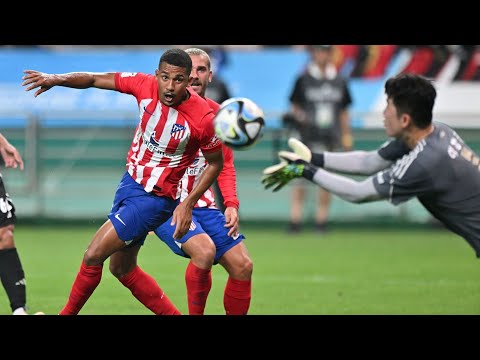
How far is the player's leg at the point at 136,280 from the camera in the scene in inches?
294

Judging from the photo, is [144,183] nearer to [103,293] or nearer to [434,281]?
[103,293]

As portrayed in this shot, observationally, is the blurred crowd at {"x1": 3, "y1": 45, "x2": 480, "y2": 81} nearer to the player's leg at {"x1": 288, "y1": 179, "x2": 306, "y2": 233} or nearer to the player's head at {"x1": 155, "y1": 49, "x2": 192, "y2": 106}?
the player's leg at {"x1": 288, "y1": 179, "x2": 306, "y2": 233}

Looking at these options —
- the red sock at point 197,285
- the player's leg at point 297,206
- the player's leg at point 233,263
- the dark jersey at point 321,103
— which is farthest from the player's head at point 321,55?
the red sock at point 197,285

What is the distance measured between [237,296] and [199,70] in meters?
1.82

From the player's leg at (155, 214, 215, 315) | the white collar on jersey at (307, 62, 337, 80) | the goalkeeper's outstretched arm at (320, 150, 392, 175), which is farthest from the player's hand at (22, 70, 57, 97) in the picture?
the white collar on jersey at (307, 62, 337, 80)

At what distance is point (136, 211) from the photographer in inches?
276

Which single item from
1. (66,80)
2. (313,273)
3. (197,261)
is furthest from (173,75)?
(313,273)

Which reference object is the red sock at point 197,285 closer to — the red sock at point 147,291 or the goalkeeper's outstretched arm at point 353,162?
the red sock at point 147,291

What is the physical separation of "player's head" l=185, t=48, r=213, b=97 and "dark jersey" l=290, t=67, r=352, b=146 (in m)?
7.77

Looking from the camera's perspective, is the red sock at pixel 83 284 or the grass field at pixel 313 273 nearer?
the red sock at pixel 83 284

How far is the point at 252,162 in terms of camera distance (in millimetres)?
16672

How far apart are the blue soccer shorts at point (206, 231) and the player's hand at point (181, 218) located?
0.31 metres

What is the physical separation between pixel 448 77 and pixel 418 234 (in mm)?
2847

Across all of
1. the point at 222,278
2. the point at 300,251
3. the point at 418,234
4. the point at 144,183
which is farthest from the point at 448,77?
the point at 144,183
